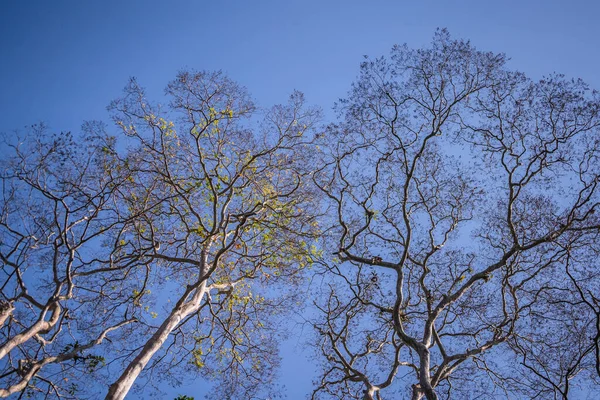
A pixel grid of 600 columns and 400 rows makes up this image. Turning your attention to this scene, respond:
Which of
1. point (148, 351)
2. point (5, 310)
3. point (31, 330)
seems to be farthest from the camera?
point (148, 351)

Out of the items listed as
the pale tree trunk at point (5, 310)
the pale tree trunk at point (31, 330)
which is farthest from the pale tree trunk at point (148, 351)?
the pale tree trunk at point (5, 310)

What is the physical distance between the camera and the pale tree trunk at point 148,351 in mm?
7467

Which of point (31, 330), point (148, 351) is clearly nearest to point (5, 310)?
point (31, 330)

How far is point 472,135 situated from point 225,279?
336 inches

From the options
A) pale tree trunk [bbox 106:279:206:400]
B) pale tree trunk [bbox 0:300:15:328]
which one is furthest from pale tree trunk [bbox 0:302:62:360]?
pale tree trunk [bbox 106:279:206:400]

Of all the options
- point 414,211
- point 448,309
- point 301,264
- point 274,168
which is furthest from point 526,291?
point 274,168

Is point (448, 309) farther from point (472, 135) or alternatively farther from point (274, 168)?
point (274, 168)

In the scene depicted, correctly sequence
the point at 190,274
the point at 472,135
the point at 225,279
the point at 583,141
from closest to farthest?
the point at 583,141 < the point at 472,135 < the point at 225,279 < the point at 190,274

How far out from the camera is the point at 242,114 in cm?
1218

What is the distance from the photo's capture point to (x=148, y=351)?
865 centimetres

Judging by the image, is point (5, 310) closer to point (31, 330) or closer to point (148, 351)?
point (31, 330)

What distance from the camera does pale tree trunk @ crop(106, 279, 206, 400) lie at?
747cm

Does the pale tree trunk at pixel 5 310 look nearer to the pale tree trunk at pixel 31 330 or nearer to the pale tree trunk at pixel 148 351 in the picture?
the pale tree trunk at pixel 31 330

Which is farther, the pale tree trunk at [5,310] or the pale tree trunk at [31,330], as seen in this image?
the pale tree trunk at [5,310]
